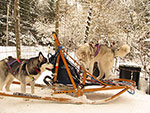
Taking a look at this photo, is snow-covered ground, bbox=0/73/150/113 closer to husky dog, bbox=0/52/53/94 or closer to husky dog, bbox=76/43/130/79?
husky dog, bbox=0/52/53/94

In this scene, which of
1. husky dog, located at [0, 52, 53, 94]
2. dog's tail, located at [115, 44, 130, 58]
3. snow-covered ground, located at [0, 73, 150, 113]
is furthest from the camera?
dog's tail, located at [115, 44, 130, 58]

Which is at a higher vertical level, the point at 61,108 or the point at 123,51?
the point at 123,51

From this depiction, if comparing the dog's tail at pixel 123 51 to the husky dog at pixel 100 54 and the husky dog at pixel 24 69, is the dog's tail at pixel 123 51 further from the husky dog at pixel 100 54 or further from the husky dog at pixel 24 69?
the husky dog at pixel 24 69

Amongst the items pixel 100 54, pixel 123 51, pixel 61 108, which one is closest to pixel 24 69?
pixel 61 108

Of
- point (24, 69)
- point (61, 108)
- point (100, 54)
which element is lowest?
point (61, 108)

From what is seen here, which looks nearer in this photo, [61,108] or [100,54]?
[61,108]

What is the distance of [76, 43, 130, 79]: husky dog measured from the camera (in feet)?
9.78

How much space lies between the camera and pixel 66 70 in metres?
2.81

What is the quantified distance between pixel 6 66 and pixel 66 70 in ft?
4.36

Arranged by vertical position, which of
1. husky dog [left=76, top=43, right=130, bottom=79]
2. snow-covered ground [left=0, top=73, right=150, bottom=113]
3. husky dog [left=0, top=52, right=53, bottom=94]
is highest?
husky dog [left=76, top=43, right=130, bottom=79]

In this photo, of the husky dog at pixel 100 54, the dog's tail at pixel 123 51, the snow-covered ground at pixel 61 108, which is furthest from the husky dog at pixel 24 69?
the dog's tail at pixel 123 51

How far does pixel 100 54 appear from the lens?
3.13 meters

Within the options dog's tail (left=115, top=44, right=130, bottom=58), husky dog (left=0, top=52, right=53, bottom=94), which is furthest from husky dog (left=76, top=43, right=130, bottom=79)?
husky dog (left=0, top=52, right=53, bottom=94)

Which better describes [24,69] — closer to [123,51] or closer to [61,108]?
[61,108]
